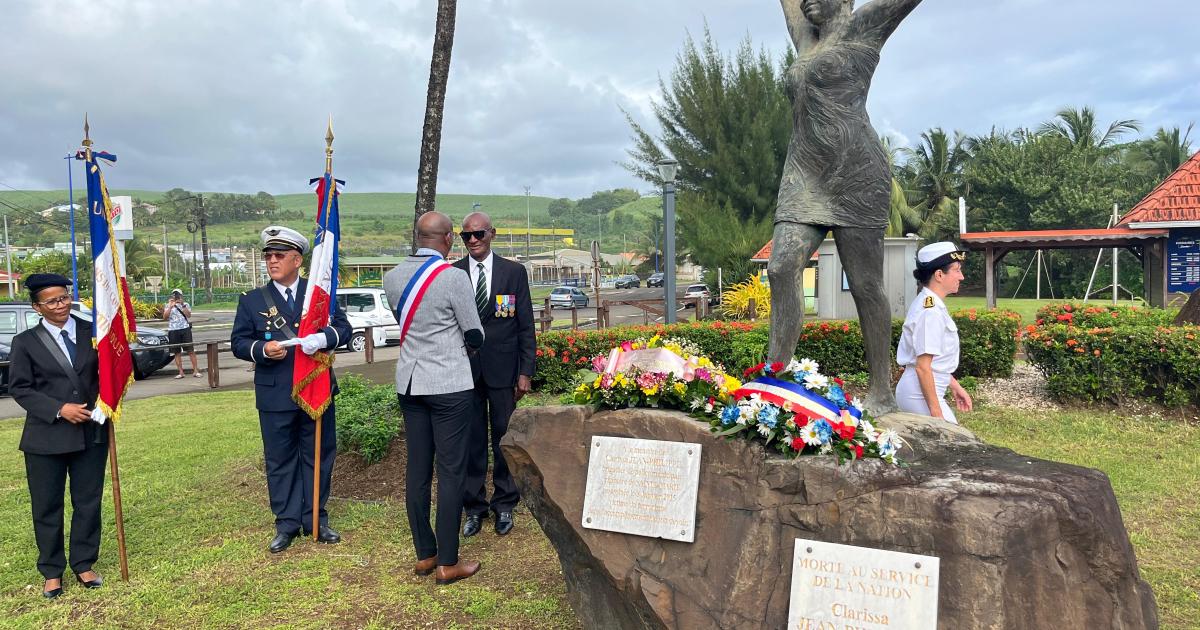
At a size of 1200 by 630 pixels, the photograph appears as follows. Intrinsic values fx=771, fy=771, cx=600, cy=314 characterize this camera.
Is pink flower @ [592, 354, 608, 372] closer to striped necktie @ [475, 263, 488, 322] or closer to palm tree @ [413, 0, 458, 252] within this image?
striped necktie @ [475, 263, 488, 322]

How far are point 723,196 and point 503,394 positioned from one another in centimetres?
2488

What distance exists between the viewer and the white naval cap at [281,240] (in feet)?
14.4

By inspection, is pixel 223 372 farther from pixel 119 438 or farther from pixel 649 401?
pixel 649 401

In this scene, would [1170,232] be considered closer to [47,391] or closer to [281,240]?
[281,240]

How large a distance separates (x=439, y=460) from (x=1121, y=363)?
6.19 meters

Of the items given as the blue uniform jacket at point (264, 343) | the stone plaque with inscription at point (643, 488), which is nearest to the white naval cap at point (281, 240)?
the blue uniform jacket at point (264, 343)

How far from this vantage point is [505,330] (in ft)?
14.6

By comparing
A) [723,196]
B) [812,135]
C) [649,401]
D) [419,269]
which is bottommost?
[649,401]

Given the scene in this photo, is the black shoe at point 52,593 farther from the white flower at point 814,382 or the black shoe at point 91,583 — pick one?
the white flower at point 814,382

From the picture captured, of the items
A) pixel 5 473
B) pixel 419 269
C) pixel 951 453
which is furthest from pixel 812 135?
pixel 5 473

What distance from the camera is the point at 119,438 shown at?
7797mm

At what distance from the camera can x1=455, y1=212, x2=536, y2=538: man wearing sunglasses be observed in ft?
14.5

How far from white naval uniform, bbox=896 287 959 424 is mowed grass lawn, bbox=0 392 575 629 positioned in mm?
2009

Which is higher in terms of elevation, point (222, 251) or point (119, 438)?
point (222, 251)
